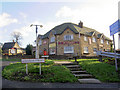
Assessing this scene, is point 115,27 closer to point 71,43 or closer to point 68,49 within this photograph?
point 71,43

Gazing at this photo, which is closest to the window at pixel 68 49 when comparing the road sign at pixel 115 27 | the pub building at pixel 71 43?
the pub building at pixel 71 43

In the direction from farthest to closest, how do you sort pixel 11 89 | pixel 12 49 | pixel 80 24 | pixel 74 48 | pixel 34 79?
1. pixel 12 49
2. pixel 80 24
3. pixel 74 48
4. pixel 34 79
5. pixel 11 89

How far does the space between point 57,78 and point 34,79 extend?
1.55 metres

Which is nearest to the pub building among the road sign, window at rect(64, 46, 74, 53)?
window at rect(64, 46, 74, 53)

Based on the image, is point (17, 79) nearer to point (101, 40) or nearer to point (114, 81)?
point (114, 81)

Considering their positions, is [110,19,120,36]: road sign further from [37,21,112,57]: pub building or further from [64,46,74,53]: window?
[64,46,74,53]: window

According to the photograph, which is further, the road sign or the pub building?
the pub building

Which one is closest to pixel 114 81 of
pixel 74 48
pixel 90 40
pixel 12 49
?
pixel 74 48

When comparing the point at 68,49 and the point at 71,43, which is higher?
the point at 71,43

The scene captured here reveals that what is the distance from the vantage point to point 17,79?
6.40 meters

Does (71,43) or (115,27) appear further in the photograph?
(71,43)

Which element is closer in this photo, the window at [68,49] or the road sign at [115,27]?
the road sign at [115,27]

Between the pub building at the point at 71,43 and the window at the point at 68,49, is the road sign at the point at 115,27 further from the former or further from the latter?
the window at the point at 68,49

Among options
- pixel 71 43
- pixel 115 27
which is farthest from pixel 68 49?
pixel 115 27
